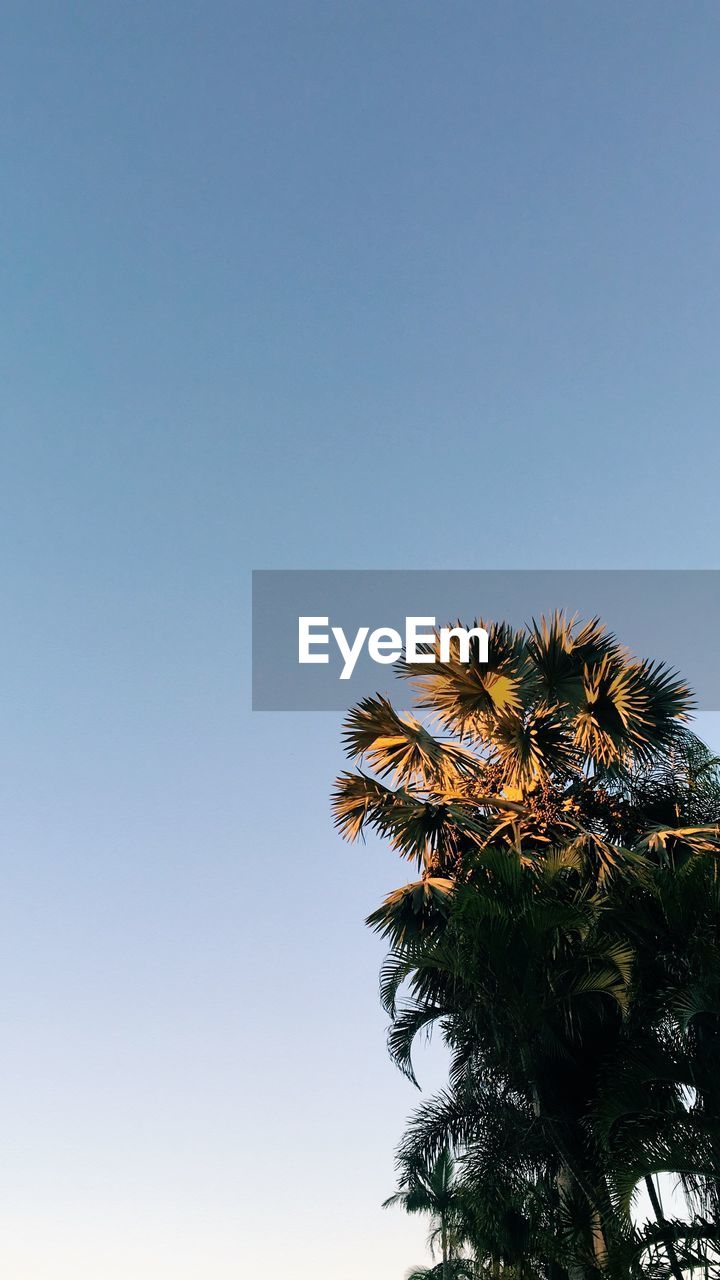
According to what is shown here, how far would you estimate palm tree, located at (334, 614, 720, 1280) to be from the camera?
45.9 ft

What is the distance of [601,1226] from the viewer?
13750mm

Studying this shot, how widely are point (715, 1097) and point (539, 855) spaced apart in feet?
13.9

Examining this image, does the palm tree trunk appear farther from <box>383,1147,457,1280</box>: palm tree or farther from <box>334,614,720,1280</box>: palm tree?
<box>383,1147,457,1280</box>: palm tree

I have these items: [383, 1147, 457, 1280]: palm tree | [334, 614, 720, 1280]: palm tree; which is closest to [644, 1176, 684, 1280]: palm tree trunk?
[334, 614, 720, 1280]: palm tree

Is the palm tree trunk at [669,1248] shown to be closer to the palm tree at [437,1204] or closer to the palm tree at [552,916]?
the palm tree at [552,916]

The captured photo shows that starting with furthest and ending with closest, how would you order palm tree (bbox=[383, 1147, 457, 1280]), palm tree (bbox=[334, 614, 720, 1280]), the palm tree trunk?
1. palm tree (bbox=[383, 1147, 457, 1280])
2. palm tree (bbox=[334, 614, 720, 1280])
3. the palm tree trunk

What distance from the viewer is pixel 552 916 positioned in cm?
1402

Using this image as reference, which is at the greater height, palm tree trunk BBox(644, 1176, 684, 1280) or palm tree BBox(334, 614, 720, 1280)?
palm tree BBox(334, 614, 720, 1280)

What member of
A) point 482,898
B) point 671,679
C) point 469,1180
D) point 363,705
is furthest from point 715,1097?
point 363,705

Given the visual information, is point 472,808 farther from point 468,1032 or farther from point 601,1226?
point 601,1226

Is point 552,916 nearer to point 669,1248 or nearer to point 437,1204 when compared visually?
point 669,1248

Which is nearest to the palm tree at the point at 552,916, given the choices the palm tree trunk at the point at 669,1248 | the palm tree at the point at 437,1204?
the palm tree trunk at the point at 669,1248

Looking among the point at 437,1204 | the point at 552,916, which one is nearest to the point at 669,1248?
the point at 552,916

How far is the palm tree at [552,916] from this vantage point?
14000 mm
